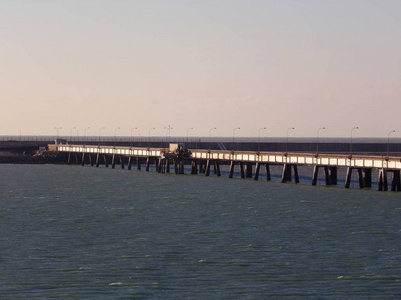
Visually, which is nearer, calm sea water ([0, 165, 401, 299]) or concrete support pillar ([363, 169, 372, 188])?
calm sea water ([0, 165, 401, 299])

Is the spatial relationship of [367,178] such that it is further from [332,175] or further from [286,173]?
[286,173]

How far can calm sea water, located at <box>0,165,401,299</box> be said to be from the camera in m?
34.3

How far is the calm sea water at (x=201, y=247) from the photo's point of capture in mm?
34312

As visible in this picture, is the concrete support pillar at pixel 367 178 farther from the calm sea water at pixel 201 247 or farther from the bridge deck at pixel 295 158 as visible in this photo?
the calm sea water at pixel 201 247

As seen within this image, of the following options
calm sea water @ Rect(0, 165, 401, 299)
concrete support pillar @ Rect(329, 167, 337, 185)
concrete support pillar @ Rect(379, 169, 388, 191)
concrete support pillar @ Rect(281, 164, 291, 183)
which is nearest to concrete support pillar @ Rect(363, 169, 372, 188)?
concrete support pillar @ Rect(379, 169, 388, 191)

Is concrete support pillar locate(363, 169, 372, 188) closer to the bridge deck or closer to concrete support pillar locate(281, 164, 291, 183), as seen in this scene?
the bridge deck

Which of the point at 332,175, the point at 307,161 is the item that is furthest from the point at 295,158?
the point at 332,175

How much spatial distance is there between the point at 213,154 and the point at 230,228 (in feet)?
223

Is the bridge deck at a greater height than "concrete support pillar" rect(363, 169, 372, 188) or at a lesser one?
greater

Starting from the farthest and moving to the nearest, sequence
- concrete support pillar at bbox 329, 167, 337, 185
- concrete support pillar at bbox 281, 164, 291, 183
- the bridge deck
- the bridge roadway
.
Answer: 1. concrete support pillar at bbox 281, 164, 291, 183
2. concrete support pillar at bbox 329, 167, 337, 185
3. the bridge roadway
4. the bridge deck

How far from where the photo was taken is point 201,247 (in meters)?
45.2

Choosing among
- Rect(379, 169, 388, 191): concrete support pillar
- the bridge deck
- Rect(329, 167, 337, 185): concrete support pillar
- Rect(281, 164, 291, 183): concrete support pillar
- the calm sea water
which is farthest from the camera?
Rect(281, 164, 291, 183): concrete support pillar

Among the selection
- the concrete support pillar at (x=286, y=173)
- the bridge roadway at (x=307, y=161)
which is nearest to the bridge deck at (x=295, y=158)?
the bridge roadway at (x=307, y=161)

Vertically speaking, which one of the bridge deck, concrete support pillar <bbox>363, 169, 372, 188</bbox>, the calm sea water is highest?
the bridge deck
